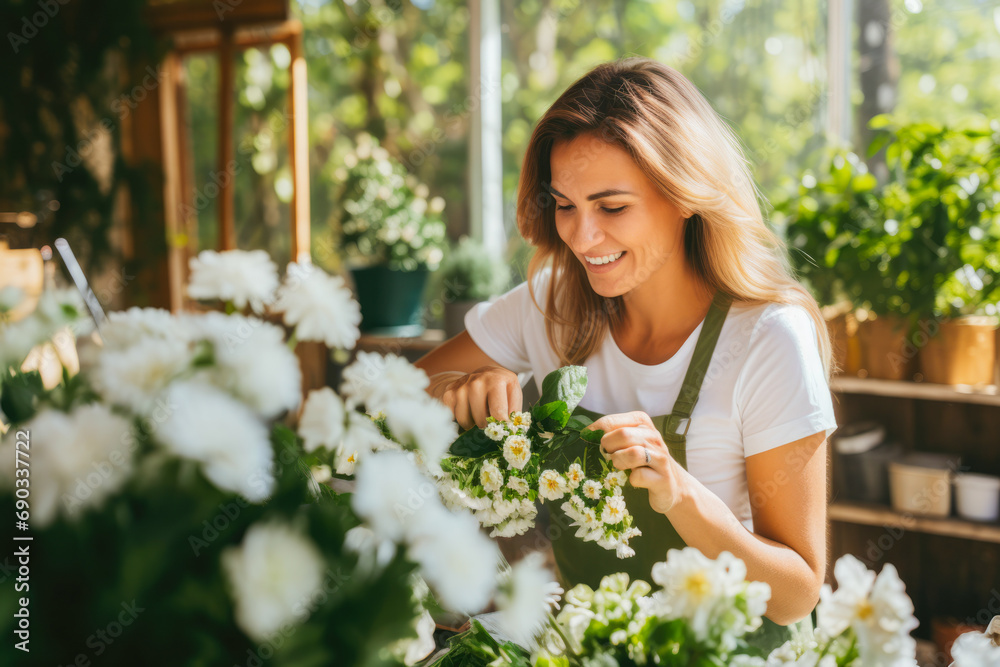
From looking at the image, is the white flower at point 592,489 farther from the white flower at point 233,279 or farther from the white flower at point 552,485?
the white flower at point 233,279

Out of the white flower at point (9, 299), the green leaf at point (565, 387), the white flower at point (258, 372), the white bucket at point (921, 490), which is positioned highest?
the white flower at point (9, 299)

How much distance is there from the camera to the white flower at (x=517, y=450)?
698 mm

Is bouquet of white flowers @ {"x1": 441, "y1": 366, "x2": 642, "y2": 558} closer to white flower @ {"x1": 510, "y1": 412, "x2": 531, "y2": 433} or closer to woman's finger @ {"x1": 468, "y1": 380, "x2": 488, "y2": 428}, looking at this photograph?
white flower @ {"x1": 510, "y1": 412, "x2": 531, "y2": 433}

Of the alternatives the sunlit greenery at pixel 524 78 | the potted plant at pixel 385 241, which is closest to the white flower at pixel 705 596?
the sunlit greenery at pixel 524 78

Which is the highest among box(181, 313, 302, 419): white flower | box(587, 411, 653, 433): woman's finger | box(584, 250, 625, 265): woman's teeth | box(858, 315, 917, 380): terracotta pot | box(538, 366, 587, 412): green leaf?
box(181, 313, 302, 419): white flower

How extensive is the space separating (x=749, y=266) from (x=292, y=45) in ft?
7.05

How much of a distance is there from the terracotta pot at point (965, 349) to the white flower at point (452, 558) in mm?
1935

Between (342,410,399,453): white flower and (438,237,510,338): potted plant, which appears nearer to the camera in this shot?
(342,410,399,453): white flower

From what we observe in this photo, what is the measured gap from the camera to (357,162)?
2.64 meters

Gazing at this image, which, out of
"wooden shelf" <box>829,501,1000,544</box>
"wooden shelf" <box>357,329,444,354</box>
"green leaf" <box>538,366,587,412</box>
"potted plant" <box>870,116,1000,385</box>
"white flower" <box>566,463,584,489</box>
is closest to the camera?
"white flower" <box>566,463,584,489</box>

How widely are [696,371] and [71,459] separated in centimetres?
102

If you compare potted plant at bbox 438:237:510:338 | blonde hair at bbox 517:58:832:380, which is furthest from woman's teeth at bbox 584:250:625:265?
potted plant at bbox 438:237:510:338

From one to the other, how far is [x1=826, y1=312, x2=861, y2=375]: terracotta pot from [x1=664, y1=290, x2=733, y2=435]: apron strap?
105 centimetres

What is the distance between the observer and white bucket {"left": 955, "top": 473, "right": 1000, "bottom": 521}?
1.92m
